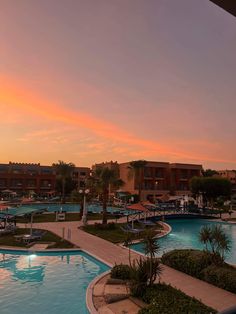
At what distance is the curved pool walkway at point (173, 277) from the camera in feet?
38.9

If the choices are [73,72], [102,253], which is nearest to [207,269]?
[102,253]

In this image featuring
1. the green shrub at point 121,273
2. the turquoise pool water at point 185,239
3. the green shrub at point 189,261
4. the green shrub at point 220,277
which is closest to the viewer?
the green shrub at point 220,277

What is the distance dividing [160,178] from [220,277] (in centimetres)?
6379

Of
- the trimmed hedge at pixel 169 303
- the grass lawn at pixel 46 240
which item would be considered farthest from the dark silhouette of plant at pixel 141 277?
the grass lawn at pixel 46 240

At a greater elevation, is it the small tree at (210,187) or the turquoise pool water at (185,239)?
the small tree at (210,187)

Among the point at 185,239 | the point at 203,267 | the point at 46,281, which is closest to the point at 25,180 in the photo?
the point at 185,239

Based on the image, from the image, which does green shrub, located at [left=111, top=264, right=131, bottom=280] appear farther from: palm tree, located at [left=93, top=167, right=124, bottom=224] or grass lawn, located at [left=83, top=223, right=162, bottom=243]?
palm tree, located at [left=93, top=167, right=124, bottom=224]

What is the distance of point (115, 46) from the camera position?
17.7 m

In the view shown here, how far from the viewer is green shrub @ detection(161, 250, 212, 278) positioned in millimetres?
14922

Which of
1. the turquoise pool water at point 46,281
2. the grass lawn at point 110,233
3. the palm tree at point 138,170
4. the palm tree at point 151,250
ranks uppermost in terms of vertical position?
the palm tree at point 138,170

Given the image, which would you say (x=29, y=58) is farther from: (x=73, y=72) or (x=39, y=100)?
(x=39, y=100)

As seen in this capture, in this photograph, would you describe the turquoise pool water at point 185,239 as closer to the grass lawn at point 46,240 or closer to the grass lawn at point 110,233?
the grass lawn at point 110,233

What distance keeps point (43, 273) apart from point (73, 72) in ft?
41.0

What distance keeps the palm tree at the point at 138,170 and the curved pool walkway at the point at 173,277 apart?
41.7 metres
